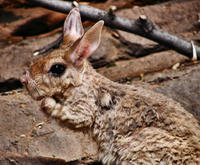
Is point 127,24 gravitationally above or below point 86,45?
below

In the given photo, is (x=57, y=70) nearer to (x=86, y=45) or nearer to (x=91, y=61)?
(x=86, y=45)

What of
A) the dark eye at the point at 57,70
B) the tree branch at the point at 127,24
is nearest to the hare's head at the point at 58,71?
the dark eye at the point at 57,70

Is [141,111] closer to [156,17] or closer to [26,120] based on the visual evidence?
[26,120]

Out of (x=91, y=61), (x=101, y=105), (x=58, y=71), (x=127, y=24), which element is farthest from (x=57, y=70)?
(x=91, y=61)

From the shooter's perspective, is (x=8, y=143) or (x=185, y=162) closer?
(x=185, y=162)

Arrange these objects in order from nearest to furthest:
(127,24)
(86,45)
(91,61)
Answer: (86,45)
(127,24)
(91,61)

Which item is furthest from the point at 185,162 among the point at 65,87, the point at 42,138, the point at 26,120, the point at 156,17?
the point at 156,17

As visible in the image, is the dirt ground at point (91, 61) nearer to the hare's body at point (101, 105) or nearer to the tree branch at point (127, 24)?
the hare's body at point (101, 105)
